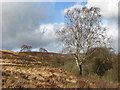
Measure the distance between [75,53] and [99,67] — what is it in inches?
251

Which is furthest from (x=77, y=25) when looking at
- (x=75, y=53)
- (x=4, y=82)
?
(x=4, y=82)

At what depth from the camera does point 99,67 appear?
73.6ft

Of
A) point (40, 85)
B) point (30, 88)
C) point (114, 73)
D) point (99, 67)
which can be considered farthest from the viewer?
point (99, 67)

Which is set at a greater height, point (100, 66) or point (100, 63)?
point (100, 63)

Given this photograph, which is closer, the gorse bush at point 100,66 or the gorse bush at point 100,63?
the gorse bush at point 100,63

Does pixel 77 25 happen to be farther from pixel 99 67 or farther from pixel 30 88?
pixel 30 88

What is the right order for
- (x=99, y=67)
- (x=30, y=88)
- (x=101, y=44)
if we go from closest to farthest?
(x=30, y=88)
(x=101, y=44)
(x=99, y=67)

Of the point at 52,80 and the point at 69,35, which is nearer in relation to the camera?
the point at 52,80

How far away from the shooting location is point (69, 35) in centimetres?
1878

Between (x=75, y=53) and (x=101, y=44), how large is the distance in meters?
3.53

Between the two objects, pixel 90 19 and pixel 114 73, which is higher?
pixel 90 19

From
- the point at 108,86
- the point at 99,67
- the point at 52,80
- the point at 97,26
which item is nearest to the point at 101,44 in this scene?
the point at 97,26

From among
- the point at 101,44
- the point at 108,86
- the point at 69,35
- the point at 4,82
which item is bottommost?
the point at 108,86

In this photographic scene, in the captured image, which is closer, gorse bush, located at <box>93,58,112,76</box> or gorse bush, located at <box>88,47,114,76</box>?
gorse bush, located at <box>88,47,114,76</box>
